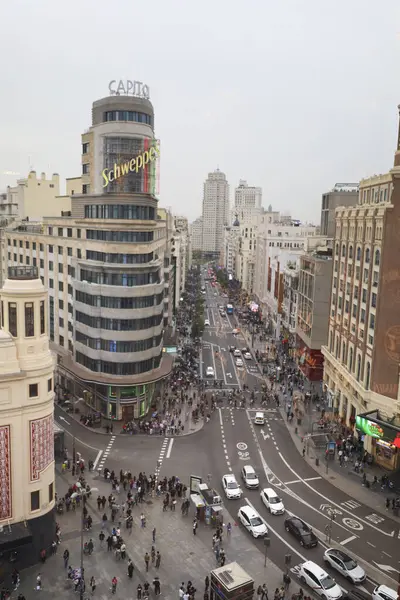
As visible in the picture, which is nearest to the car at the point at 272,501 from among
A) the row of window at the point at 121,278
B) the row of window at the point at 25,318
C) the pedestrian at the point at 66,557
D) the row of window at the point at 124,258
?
the pedestrian at the point at 66,557

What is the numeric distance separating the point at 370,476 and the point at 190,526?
19.6 m

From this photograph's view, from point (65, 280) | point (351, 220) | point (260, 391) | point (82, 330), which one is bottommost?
point (260, 391)

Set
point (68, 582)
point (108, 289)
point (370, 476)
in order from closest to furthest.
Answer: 1. point (68, 582)
2. point (370, 476)
3. point (108, 289)

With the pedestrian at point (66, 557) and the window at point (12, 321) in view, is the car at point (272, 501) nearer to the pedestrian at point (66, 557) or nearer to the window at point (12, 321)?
the pedestrian at point (66, 557)

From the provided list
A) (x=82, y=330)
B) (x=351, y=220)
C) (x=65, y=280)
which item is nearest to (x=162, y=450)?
(x=82, y=330)

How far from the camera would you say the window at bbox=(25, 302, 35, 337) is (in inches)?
1384

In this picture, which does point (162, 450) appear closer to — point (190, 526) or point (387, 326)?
point (190, 526)

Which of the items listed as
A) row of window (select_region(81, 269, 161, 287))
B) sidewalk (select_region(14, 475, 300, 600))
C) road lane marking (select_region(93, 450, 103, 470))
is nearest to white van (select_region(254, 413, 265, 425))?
road lane marking (select_region(93, 450, 103, 470))

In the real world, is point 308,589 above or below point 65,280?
below

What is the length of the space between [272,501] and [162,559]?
10.9 metres

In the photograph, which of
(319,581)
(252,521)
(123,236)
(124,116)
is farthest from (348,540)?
(124,116)

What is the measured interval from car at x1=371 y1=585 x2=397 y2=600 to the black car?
5.99 metres

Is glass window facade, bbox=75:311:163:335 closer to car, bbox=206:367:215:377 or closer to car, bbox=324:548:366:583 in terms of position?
car, bbox=206:367:215:377

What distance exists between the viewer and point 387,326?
52812 millimetres
